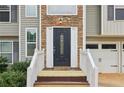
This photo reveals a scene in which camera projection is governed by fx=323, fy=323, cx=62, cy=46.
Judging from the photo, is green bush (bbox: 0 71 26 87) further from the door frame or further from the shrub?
the shrub

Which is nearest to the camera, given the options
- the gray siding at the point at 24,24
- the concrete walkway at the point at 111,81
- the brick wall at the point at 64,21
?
the concrete walkway at the point at 111,81

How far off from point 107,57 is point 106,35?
1.95 meters

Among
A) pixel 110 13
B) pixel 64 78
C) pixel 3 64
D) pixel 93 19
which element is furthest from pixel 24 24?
pixel 64 78

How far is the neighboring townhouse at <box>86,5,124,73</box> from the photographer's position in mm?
20188

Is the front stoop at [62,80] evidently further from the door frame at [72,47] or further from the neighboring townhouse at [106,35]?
the neighboring townhouse at [106,35]

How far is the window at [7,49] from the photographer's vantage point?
21.1 metres

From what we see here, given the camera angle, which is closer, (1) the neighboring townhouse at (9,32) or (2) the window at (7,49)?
(1) the neighboring townhouse at (9,32)

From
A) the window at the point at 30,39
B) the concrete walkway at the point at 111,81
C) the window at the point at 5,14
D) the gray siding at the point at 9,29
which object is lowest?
the concrete walkway at the point at 111,81

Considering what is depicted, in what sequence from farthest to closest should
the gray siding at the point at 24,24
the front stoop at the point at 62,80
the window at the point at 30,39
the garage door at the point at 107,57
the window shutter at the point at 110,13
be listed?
the garage door at the point at 107,57
the window shutter at the point at 110,13
the window at the point at 30,39
the gray siding at the point at 24,24
the front stoop at the point at 62,80

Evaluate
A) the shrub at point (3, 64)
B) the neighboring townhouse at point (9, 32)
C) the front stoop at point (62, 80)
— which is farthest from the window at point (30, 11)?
the front stoop at point (62, 80)

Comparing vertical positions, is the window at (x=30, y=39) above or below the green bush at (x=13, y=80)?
above

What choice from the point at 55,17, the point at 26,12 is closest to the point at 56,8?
the point at 55,17

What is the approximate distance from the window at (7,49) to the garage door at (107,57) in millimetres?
5418

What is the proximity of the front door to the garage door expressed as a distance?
10.9 ft
